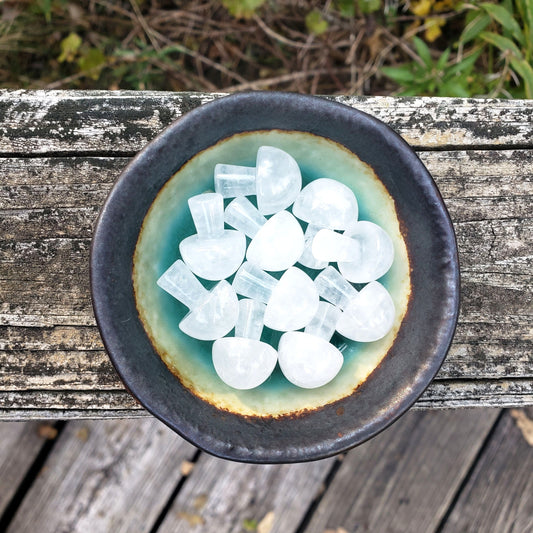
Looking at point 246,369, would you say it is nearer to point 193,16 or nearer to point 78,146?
point 78,146

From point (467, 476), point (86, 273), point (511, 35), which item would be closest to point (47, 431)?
point (86, 273)

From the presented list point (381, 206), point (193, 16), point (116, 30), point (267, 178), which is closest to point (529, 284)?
point (381, 206)

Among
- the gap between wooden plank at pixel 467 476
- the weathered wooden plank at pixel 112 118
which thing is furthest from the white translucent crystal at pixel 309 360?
the gap between wooden plank at pixel 467 476

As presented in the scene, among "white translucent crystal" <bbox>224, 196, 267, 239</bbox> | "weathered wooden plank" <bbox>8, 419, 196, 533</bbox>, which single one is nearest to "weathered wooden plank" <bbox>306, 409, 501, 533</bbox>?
"weathered wooden plank" <bbox>8, 419, 196, 533</bbox>

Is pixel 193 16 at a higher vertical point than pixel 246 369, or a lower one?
higher

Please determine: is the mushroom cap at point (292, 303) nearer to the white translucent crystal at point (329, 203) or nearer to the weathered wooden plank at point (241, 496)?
the white translucent crystal at point (329, 203)

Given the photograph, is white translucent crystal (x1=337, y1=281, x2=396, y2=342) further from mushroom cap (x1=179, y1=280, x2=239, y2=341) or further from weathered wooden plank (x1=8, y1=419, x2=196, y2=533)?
weathered wooden plank (x1=8, y1=419, x2=196, y2=533)
